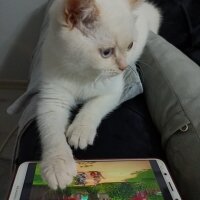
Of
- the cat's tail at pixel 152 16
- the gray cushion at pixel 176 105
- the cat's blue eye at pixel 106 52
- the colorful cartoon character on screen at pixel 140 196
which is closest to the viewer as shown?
the colorful cartoon character on screen at pixel 140 196

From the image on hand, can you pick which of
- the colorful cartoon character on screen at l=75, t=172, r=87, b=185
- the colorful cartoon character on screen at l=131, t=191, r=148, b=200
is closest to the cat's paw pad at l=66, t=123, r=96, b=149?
the colorful cartoon character on screen at l=75, t=172, r=87, b=185

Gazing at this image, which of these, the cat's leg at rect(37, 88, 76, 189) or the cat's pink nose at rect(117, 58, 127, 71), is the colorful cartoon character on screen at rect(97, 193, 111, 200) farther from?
the cat's pink nose at rect(117, 58, 127, 71)

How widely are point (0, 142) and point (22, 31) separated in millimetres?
649

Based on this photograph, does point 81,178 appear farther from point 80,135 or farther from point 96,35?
point 96,35

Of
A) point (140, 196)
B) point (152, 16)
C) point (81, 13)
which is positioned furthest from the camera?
point (152, 16)

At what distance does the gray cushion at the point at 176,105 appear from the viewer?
766mm

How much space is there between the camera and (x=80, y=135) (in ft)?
2.84

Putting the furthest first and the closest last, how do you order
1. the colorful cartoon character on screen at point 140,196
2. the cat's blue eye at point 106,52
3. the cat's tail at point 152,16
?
the cat's tail at point 152,16, the cat's blue eye at point 106,52, the colorful cartoon character on screen at point 140,196

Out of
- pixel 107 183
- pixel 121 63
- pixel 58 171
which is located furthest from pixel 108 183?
pixel 121 63

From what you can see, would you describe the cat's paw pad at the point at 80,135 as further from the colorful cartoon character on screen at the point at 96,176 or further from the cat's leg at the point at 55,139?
the colorful cartoon character on screen at the point at 96,176

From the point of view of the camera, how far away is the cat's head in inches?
33.5

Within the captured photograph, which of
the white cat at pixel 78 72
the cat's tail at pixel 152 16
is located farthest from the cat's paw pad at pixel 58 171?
the cat's tail at pixel 152 16

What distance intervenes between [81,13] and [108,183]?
429 mm

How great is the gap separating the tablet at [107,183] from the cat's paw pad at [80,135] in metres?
0.09
